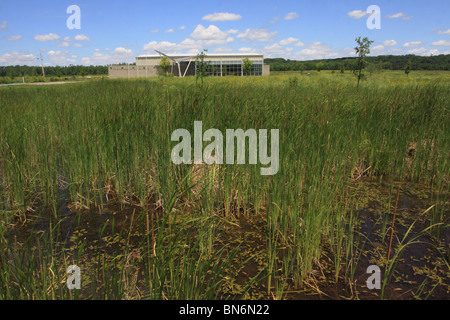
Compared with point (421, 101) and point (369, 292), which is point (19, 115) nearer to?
point (369, 292)

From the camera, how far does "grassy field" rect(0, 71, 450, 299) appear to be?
205 centimetres

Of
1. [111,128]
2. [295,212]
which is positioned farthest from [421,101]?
[111,128]

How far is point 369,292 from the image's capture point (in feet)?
6.54

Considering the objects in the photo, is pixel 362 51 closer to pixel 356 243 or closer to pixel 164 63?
pixel 356 243

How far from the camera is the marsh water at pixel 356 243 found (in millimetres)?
2000

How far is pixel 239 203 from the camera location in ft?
10.2

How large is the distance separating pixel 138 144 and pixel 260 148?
1.40 metres

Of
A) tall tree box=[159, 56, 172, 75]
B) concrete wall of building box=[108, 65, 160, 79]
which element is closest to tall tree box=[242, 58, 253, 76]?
tall tree box=[159, 56, 172, 75]

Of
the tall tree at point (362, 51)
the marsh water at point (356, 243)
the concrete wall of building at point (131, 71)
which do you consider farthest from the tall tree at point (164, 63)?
the marsh water at point (356, 243)

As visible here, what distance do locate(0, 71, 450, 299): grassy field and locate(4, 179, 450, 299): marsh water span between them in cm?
1

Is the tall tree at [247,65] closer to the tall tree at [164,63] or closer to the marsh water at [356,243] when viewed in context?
the tall tree at [164,63]

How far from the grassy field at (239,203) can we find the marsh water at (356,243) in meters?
0.01

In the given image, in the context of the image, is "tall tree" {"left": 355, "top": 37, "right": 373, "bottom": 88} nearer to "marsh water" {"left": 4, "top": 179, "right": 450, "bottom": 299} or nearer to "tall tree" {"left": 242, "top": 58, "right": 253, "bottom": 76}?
"marsh water" {"left": 4, "top": 179, "right": 450, "bottom": 299}
